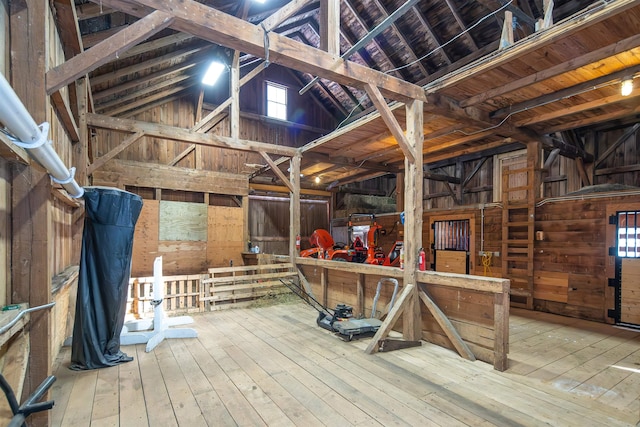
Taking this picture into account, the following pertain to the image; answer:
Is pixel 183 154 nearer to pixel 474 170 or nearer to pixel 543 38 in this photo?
pixel 543 38

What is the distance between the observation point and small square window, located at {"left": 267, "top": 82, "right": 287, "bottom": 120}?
1047 centimetres

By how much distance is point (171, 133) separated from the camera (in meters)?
5.59

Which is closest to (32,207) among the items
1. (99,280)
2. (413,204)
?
(99,280)

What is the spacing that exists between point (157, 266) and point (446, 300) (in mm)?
3589

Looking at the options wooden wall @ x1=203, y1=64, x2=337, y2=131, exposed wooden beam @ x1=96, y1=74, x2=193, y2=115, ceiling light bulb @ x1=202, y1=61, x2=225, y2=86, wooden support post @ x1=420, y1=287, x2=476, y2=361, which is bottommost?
wooden support post @ x1=420, y1=287, x2=476, y2=361

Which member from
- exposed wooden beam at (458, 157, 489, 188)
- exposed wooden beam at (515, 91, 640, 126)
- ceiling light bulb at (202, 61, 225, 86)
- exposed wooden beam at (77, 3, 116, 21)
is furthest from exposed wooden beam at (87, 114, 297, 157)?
exposed wooden beam at (458, 157, 489, 188)

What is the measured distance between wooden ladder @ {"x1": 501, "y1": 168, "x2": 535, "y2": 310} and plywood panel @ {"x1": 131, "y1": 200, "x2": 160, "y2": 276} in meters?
7.69

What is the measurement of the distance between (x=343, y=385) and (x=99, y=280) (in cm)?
255

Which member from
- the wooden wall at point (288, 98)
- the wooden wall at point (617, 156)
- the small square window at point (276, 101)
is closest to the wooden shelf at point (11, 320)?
the wooden wall at point (288, 98)

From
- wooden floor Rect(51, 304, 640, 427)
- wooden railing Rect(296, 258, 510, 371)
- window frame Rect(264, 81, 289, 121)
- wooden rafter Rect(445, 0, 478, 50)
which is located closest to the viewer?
wooden floor Rect(51, 304, 640, 427)

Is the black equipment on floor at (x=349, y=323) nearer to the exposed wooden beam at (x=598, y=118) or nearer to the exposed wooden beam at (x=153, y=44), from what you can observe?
the exposed wooden beam at (x=598, y=118)

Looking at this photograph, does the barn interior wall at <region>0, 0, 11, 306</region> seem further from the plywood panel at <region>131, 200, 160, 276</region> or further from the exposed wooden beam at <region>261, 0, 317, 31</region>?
the plywood panel at <region>131, 200, 160, 276</region>

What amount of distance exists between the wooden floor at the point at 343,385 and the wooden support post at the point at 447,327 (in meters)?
→ 0.13

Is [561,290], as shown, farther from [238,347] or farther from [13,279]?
[13,279]
